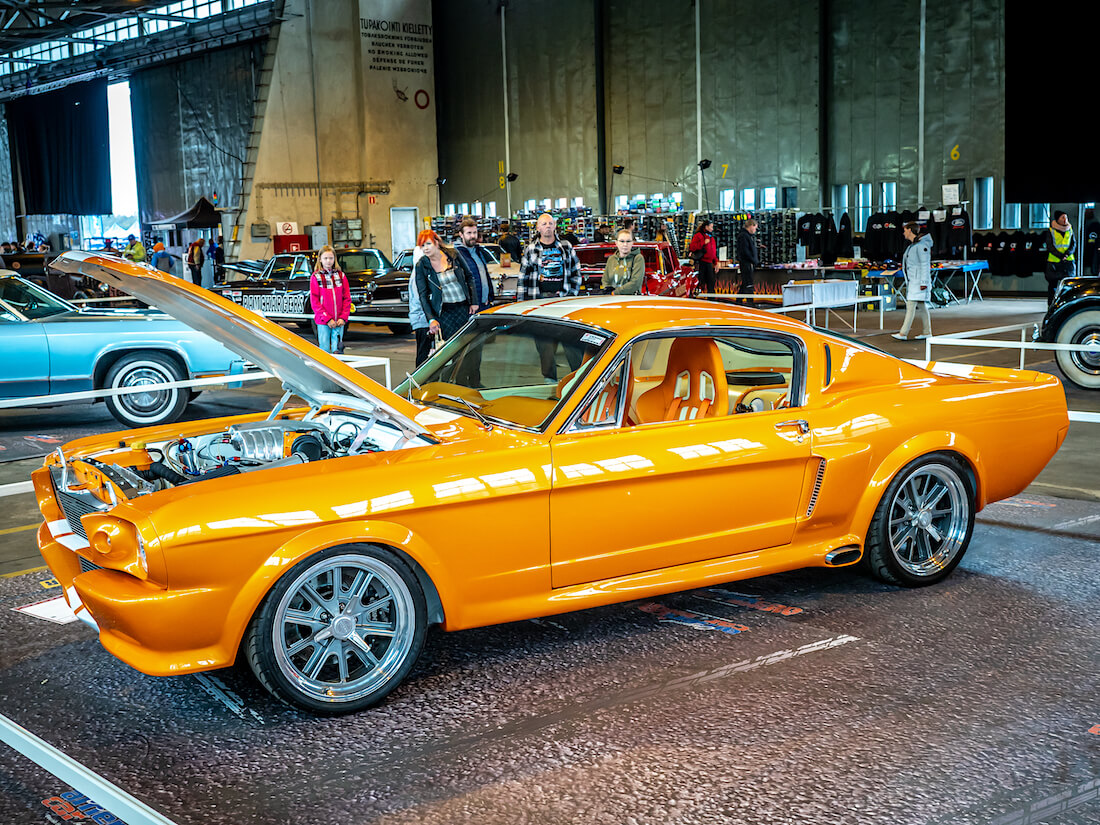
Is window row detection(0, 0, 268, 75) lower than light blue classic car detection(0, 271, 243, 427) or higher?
higher

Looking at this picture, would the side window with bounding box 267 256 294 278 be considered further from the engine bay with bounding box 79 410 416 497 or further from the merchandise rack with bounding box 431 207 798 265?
the engine bay with bounding box 79 410 416 497

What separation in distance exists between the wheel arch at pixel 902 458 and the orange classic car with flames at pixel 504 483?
1 cm

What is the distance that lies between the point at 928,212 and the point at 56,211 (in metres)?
37.9

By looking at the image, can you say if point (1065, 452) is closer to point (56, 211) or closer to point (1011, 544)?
point (1011, 544)

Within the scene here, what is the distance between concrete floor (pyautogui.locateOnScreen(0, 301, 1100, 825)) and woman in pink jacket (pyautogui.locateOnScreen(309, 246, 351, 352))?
780 cm

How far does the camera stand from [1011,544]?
5973mm

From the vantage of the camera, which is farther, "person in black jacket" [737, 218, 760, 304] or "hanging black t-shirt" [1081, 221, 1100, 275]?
"person in black jacket" [737, 218, 760, 304]

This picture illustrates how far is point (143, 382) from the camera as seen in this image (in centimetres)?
1048

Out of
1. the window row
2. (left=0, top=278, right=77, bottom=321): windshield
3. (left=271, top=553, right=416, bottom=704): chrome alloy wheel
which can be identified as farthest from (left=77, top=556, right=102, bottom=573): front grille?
the window row

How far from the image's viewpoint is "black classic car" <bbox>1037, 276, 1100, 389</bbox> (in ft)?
37.9

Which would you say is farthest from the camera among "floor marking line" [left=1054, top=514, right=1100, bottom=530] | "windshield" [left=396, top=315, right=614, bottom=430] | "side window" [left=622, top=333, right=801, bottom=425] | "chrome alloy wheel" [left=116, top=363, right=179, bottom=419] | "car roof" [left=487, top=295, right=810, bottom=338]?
"chrome alloy wheel" [left=116, top=363, right=179, bottom=419]

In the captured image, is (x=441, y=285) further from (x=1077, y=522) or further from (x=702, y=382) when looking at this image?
(x=1077, y=522)

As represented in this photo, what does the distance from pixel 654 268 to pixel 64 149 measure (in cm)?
3561

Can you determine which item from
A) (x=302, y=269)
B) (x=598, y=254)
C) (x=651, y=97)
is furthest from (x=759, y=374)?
(x=651, y=97)
